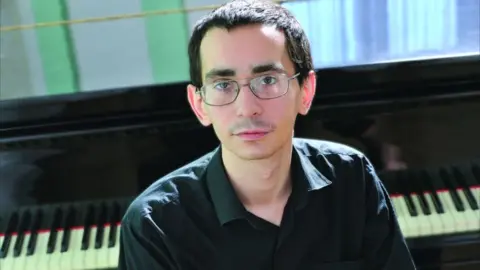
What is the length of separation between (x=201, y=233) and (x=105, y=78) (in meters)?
0.69

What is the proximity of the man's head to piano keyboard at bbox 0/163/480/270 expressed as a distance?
0.53 meters

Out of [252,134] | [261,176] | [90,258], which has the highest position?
[252,134]

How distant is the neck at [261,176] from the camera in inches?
50.1

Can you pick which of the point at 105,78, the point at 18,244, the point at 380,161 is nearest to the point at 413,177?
the point at 380,161

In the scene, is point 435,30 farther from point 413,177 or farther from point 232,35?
point 232,35

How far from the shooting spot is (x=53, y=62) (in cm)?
196

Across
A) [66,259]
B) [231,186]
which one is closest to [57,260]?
[66,259]

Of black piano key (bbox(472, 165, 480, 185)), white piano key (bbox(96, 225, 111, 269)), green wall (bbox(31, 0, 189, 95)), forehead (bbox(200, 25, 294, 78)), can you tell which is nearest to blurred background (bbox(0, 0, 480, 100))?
green wall (bbox(31, 0, 189, 95))

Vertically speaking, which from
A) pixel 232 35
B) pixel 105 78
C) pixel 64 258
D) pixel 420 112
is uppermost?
pixel 232 35

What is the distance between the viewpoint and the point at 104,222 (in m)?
1.74

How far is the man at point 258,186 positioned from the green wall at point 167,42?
1.61ft

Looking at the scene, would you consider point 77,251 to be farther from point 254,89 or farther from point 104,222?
point 254,89

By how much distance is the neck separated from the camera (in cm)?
127

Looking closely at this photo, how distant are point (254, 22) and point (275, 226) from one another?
38cm
